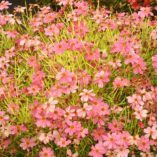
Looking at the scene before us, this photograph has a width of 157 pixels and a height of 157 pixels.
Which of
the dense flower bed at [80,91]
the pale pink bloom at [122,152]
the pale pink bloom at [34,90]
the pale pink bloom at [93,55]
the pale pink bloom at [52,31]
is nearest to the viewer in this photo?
the pale pink bloom at [122,152]

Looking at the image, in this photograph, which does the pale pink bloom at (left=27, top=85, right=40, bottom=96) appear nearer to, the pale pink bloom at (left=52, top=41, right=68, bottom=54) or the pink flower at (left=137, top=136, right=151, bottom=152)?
the pale pink bloom at (left=52, top=41, right=68, bottom=54)

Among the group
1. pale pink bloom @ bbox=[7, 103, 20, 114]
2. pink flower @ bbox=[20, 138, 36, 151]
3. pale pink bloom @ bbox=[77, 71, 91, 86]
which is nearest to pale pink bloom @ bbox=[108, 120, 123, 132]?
pale pink bloom @ bbox=[77, 71, 91, 86]

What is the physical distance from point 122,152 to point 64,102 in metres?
0.57

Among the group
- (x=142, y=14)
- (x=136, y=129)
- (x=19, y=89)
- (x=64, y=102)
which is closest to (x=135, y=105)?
(x=136, y=129)

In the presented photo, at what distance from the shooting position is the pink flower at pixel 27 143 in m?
2.86

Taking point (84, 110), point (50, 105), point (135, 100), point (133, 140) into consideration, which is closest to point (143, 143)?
point (133, 140)

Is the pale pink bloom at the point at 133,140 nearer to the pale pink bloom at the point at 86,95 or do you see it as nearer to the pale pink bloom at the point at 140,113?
the pale pink bloom at the point at 140,113

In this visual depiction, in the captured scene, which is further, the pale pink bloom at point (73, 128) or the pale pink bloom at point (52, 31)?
the pale pink bloom at point (52, 31)

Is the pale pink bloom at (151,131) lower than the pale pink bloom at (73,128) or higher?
lower

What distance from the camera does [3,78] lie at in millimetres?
3309

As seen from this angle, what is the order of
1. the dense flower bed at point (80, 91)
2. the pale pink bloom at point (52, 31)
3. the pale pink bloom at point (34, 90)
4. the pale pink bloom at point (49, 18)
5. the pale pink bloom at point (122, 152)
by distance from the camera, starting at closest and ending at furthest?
the pale pink bloom at point (122, 152)
the dense flower bed at point (80, 91)
the pale pink bloom at point (34, 90)
the pale pink bloom at point (52, 31)
the pale pink bloom at point (49, 18)

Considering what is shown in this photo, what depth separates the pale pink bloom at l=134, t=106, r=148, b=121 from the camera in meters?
2.80

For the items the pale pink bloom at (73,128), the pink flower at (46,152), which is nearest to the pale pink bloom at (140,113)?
the pale pink bloom at (73,128)

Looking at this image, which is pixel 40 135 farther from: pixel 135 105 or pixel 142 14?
pixel 142 14
